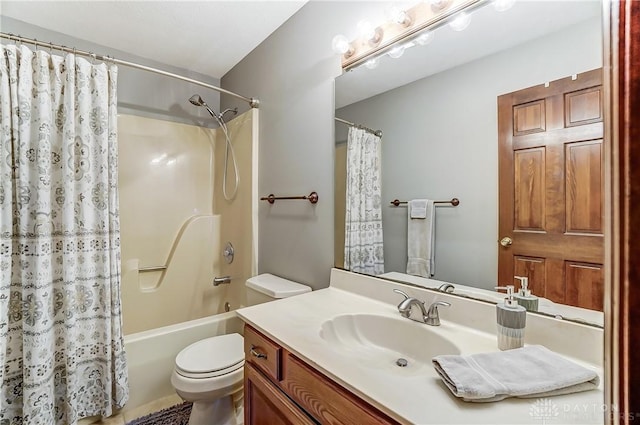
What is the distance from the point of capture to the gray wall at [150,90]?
197 centimetres

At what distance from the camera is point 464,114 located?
3.43ft

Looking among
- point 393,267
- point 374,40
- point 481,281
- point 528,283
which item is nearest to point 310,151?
point 374,40

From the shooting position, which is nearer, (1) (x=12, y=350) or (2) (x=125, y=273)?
(1) (x=12, y=350)

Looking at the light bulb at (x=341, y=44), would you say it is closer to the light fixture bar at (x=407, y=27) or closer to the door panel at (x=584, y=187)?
the light fixture bar at (x=407, y=27)

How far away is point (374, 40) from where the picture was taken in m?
1.28

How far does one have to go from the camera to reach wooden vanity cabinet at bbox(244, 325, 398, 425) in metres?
0.68

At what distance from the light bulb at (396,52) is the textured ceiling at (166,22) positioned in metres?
0.77

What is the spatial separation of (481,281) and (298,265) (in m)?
1.01

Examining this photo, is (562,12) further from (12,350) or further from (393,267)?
(12,350)

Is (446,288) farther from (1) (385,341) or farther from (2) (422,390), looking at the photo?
(2) (422,390)

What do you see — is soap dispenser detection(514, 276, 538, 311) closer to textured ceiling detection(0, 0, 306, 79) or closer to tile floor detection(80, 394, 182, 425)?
textured ceiling detection(0, 0, 306, 79)

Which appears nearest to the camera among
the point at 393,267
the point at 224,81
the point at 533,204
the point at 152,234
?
the point at 533,204

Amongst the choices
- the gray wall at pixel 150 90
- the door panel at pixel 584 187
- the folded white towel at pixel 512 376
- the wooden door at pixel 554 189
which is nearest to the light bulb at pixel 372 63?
the wooden door at pixel 554 189

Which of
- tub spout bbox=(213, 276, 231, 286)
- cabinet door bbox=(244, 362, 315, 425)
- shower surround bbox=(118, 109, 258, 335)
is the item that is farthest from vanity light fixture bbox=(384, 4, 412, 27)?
tub spout bbox=(213, 276, 231, 286)
